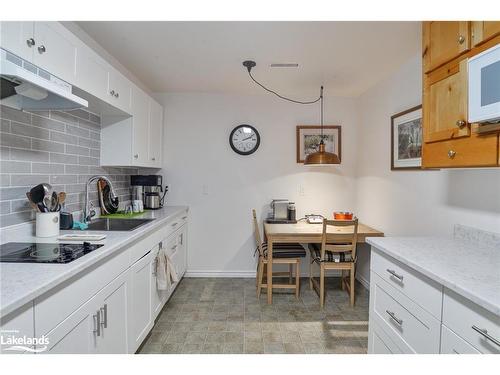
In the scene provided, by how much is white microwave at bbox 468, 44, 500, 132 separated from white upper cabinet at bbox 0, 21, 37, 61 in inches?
79.9

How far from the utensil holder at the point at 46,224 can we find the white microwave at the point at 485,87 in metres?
2.24

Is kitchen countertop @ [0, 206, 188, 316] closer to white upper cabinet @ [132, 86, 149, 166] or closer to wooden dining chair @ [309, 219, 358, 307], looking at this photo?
white upper cabinet @ [132, 86, 149, 166]

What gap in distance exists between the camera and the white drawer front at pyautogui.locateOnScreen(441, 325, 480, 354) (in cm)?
94

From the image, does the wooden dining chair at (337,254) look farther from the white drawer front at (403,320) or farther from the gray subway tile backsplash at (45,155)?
the gray subway tile backsplash at (45,155)

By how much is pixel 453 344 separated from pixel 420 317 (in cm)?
18

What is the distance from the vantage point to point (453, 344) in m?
1.01

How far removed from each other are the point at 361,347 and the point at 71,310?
196cm

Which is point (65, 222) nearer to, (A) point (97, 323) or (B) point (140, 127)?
(A) point (97, 323)

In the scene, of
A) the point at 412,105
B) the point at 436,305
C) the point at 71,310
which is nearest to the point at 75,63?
the point at 71,310

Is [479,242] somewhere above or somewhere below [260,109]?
below

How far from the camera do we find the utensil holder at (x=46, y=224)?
1588mm

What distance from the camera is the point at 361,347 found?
2051 mm

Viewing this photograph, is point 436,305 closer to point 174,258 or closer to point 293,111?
point 174,258

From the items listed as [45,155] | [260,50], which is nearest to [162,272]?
[45,155]
